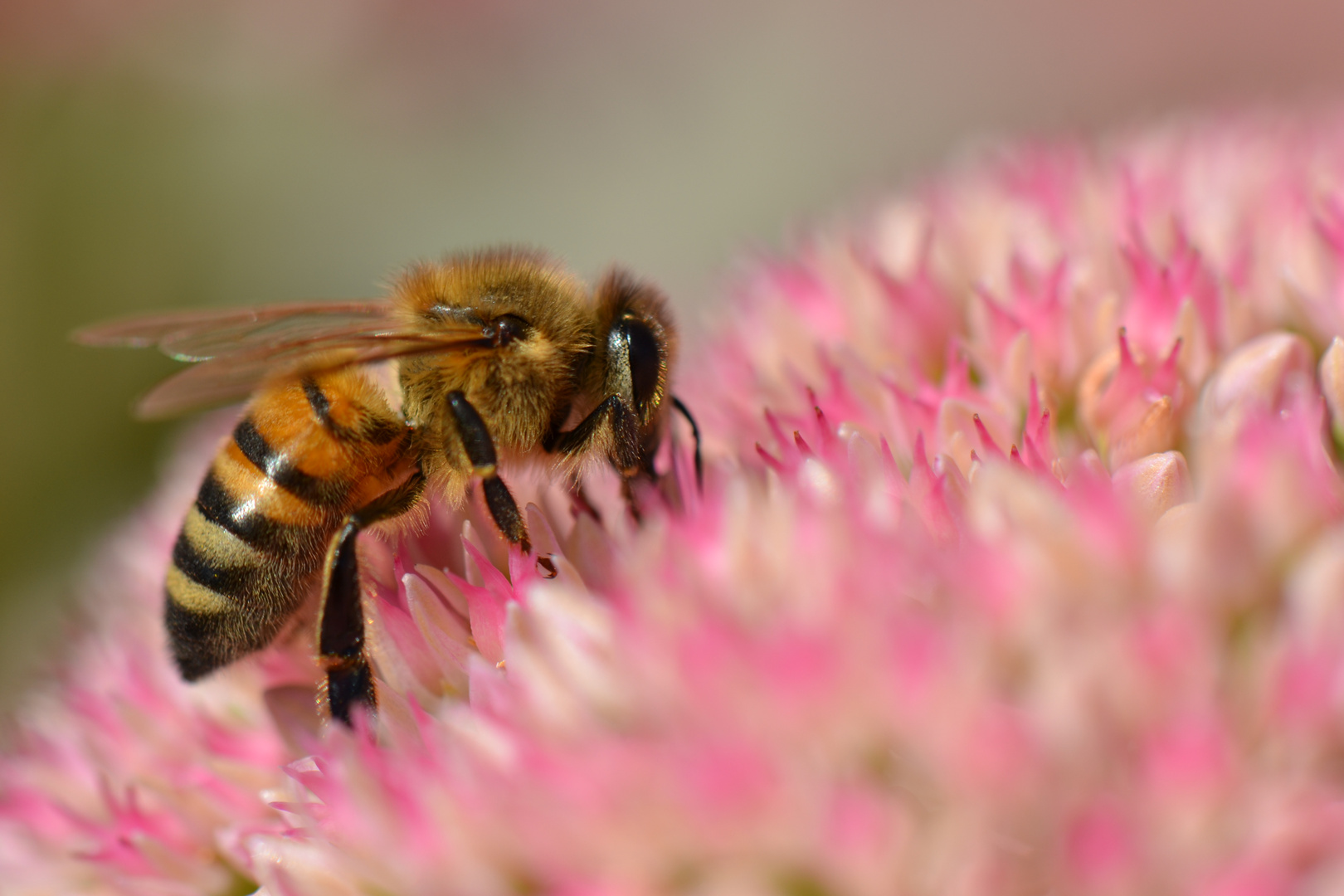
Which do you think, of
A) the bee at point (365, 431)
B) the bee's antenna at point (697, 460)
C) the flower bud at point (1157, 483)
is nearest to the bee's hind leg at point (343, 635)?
the bee at point (365, 431)

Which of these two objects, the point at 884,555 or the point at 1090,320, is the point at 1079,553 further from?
the point at 1090,320

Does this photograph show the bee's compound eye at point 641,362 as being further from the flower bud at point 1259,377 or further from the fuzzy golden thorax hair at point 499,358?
the flower bud at point 1259,377

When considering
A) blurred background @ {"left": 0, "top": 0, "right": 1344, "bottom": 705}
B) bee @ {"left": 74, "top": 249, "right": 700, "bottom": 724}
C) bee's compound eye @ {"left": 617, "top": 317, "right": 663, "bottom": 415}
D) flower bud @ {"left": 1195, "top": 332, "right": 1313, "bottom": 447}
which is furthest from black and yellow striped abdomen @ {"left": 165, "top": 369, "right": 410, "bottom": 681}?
blurred background @ {"left": 0, "top": 0, "right": 1344, "bottom": 705}

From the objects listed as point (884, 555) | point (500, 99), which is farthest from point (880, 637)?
point (500, 99)

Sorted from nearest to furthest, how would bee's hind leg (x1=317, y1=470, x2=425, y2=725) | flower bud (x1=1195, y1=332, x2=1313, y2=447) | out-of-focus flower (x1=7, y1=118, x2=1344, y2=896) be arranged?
out-of-focus flower (x1=7, y1=118, x2=1344, y2=896), bee's hind leg (x1=317, y1=470, x2=425, y2=725), flower bud (x1=1195, y1=332, x2=1313, y2=447)

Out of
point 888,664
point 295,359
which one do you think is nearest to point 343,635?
point 295,359

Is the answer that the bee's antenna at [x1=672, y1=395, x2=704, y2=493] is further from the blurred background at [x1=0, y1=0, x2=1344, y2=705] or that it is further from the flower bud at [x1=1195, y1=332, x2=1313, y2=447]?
the blurred background at [x1=0, y1=0, x2=1344, y2=705]
